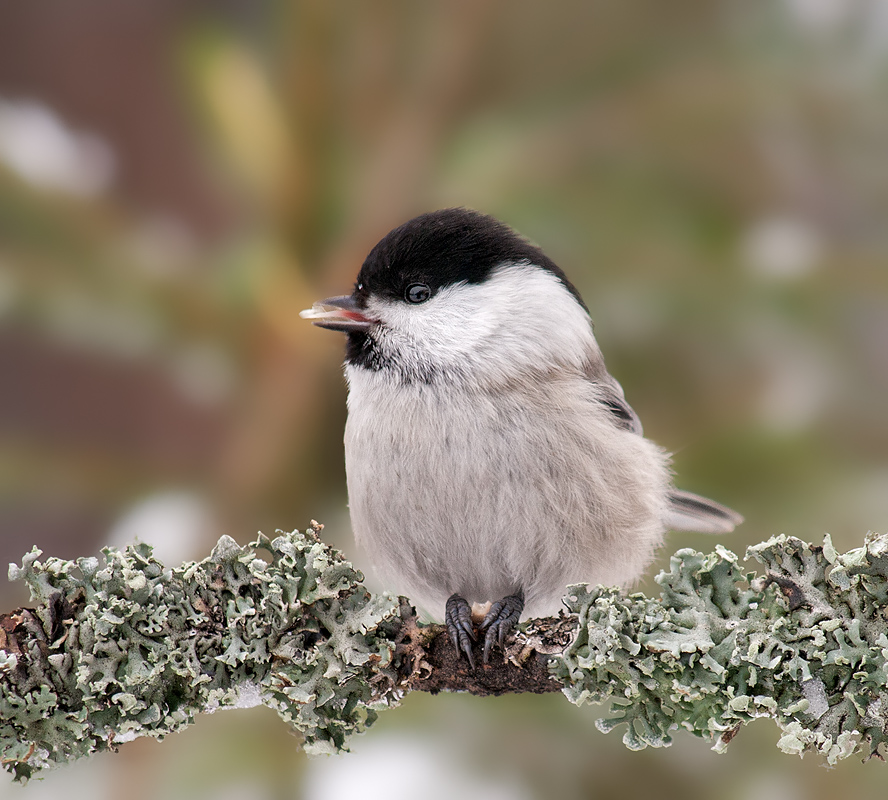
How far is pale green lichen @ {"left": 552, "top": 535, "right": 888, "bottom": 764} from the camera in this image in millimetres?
568

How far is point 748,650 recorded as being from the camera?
0.58 m

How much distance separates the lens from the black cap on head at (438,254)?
81 centimetres

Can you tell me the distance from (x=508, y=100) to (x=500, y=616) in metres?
1.06

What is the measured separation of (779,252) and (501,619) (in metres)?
0.94

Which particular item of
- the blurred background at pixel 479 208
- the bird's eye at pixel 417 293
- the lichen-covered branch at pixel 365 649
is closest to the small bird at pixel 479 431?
the bird's eye at pixel 417 293

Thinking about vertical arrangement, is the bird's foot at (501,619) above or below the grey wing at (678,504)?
below

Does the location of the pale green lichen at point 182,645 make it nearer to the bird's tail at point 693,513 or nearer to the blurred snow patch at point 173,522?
the bird's tail at point 693,513

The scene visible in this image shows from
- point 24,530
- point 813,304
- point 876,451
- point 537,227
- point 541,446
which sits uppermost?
point 537,227

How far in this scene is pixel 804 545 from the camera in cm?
58

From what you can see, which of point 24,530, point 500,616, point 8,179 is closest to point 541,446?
point 500,616

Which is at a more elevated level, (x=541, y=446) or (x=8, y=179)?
(x=8, y=179)

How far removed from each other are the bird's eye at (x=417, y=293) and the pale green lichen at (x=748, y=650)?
0.33 metres

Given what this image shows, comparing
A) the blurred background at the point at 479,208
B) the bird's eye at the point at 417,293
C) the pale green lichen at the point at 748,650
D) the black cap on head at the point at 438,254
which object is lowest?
the pale green lichen at the point at 748,650

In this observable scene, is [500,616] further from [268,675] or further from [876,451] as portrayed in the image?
[876,451]
